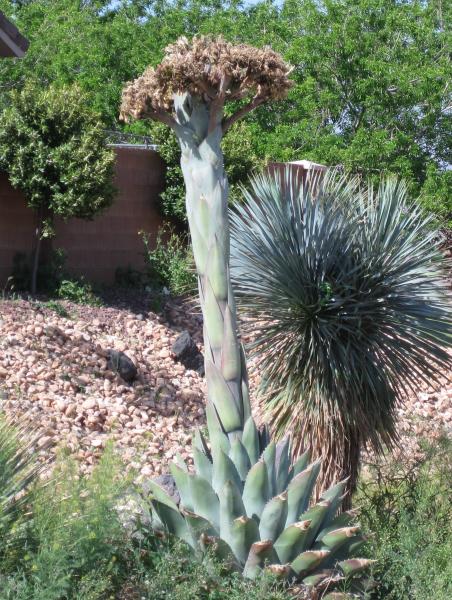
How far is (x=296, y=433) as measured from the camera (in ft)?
23.0

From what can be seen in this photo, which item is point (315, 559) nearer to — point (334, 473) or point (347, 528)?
point (347, 528)

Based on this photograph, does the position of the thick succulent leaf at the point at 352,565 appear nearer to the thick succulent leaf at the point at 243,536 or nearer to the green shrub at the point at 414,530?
the green shrub at the point at 414,530

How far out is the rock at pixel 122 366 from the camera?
10.7 meters

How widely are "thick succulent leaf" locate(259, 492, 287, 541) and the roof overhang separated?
6.71 m

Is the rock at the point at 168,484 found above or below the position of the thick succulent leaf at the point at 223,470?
below

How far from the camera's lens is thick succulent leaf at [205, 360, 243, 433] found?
517 cm

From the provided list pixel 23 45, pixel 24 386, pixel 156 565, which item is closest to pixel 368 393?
pixel 156 565

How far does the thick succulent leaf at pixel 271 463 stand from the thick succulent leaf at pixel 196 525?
14.4 inches

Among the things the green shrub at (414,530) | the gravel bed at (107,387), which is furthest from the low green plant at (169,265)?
the green shrub at (414,530)

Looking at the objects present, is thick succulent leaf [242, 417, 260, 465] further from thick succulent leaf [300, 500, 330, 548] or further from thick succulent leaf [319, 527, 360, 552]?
thick succulent leaf [319, 527, 360, 552]

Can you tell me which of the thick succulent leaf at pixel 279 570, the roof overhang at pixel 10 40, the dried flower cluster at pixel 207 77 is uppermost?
the roof overhang at pixel 10 40

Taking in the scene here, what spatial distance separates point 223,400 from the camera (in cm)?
518

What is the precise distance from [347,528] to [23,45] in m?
7.12

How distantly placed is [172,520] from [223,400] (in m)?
0.68
